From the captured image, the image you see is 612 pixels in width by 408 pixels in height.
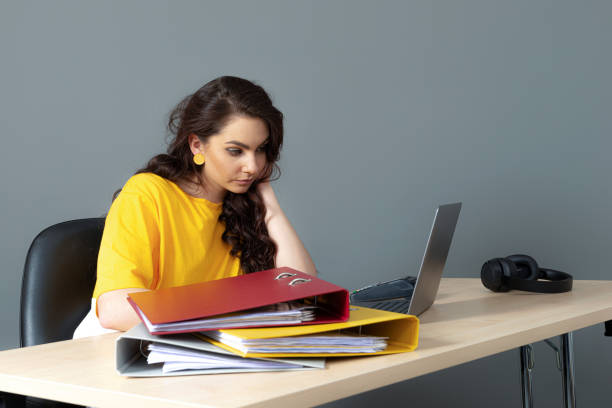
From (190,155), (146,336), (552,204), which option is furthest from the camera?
(552,204)

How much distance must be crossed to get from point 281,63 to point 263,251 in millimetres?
1441

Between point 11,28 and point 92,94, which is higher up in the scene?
point 11,28

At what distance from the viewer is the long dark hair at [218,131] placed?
1645mm

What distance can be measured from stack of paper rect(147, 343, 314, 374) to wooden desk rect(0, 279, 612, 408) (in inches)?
0.5

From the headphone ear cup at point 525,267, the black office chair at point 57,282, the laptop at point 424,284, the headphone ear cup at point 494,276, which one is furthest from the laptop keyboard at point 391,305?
the black office chair at point 57,282

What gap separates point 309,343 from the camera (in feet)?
2.76

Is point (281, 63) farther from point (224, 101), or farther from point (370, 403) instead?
point (370, 403)

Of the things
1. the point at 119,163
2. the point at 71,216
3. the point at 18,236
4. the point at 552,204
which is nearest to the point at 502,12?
the point at 552,204

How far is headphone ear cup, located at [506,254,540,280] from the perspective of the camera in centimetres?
159

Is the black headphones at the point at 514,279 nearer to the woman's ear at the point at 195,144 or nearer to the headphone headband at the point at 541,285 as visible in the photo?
the headphone headband at the point at 541,285

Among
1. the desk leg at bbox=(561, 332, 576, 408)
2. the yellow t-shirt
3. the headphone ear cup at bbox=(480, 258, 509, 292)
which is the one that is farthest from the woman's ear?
→ the desk leg at bbox=(561, 332, 576, 408)

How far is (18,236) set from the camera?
2734 mm

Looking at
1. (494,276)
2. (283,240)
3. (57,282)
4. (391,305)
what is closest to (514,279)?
(494,276)

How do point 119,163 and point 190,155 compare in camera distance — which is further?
point 119,163
